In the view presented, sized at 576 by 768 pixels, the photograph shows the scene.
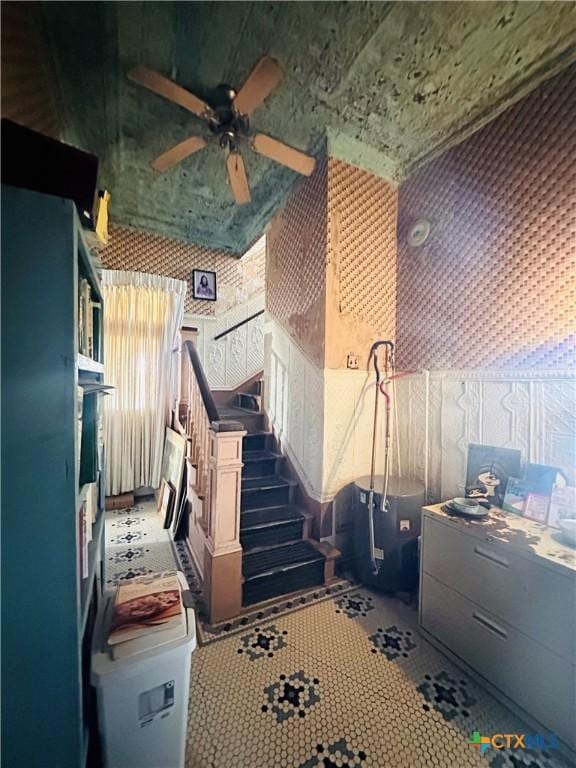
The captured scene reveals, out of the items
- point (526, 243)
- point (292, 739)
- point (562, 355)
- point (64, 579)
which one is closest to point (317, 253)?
point (526, 243)

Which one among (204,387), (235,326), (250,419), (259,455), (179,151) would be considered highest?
(179,151)

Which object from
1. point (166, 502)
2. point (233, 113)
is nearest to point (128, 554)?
point (166, 502)

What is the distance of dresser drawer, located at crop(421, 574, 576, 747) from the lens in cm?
123

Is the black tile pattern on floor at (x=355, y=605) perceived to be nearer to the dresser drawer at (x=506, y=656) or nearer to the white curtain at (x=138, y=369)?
the dresser drawer at (x=506, y=656)

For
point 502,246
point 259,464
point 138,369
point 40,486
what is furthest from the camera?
point 138,369

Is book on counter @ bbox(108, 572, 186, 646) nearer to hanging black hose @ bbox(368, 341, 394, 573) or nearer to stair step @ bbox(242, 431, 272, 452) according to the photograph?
hanging black hose @ bbox(368, 341, 394, 573)

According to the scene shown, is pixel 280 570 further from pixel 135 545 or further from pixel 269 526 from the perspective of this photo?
pixel 135 545

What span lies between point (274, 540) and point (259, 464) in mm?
700

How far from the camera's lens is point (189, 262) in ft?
13.4

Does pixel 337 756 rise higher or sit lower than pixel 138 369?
lower

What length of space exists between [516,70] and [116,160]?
9.90 feet

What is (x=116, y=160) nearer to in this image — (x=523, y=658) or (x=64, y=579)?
(x=64, y=579)

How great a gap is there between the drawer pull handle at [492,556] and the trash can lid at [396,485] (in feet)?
1.93

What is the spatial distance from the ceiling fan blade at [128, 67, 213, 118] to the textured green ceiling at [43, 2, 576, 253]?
0.26 metres
